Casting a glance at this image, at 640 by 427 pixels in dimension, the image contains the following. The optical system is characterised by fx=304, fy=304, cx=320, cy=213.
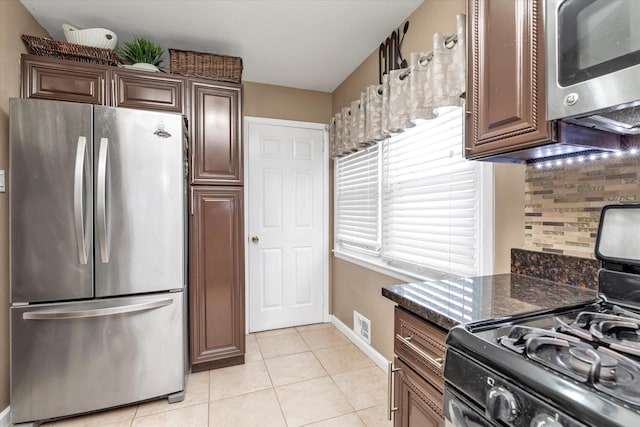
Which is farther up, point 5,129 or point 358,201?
point 5,129

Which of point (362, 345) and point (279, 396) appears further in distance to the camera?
point (362, 345)

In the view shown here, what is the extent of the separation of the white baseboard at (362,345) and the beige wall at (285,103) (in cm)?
221

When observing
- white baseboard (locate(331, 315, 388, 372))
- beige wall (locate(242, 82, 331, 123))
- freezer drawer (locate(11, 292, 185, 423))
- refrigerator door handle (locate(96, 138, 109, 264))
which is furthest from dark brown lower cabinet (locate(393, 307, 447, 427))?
beige wall (locate(242, 82, 331, 123))

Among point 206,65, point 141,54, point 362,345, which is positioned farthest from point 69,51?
point 362,345

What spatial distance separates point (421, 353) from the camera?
1053mm

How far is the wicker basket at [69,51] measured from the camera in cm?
195

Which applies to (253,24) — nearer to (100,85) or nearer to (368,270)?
(100,85)

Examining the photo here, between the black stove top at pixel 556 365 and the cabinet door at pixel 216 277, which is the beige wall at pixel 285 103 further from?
the black stove top at pixel 556 365

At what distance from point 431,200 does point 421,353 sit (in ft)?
3.65

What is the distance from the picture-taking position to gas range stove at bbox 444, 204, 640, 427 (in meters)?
0.55

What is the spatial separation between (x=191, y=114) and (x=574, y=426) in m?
2.56

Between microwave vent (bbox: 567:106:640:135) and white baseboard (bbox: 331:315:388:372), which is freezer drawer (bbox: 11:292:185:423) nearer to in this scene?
white baseboard (bbox: 331:315:388:372)

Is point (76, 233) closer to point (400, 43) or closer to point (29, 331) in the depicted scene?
point (29, 331)

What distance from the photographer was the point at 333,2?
194cm
